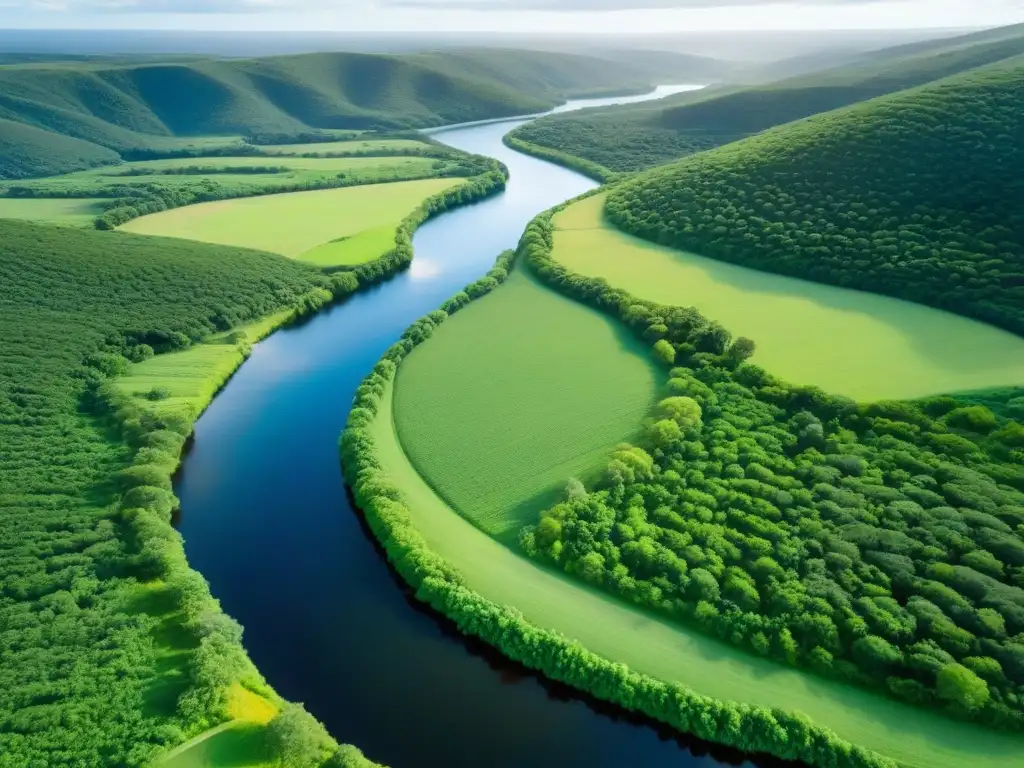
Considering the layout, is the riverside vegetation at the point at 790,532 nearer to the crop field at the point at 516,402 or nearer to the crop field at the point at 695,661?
the crop field at the point at 695,661

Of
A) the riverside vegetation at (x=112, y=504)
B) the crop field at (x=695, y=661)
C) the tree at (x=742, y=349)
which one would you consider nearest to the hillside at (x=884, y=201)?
the tree at (x=742, y=349)

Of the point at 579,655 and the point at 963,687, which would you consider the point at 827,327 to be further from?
the point at 579,655

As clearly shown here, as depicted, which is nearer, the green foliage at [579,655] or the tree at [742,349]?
the green foliage at [579,655]

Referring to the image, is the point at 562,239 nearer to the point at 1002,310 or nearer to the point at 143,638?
the point at 1002,310

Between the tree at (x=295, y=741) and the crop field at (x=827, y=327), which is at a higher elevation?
the crop field at (x=827, y=327)

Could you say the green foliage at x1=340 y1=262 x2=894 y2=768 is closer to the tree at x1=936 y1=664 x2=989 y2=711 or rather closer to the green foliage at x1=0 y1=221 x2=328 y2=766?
the tree at x1=936 y1=664 x2=989 y2=711

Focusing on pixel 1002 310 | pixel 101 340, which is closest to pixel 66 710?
pixel 101 340
